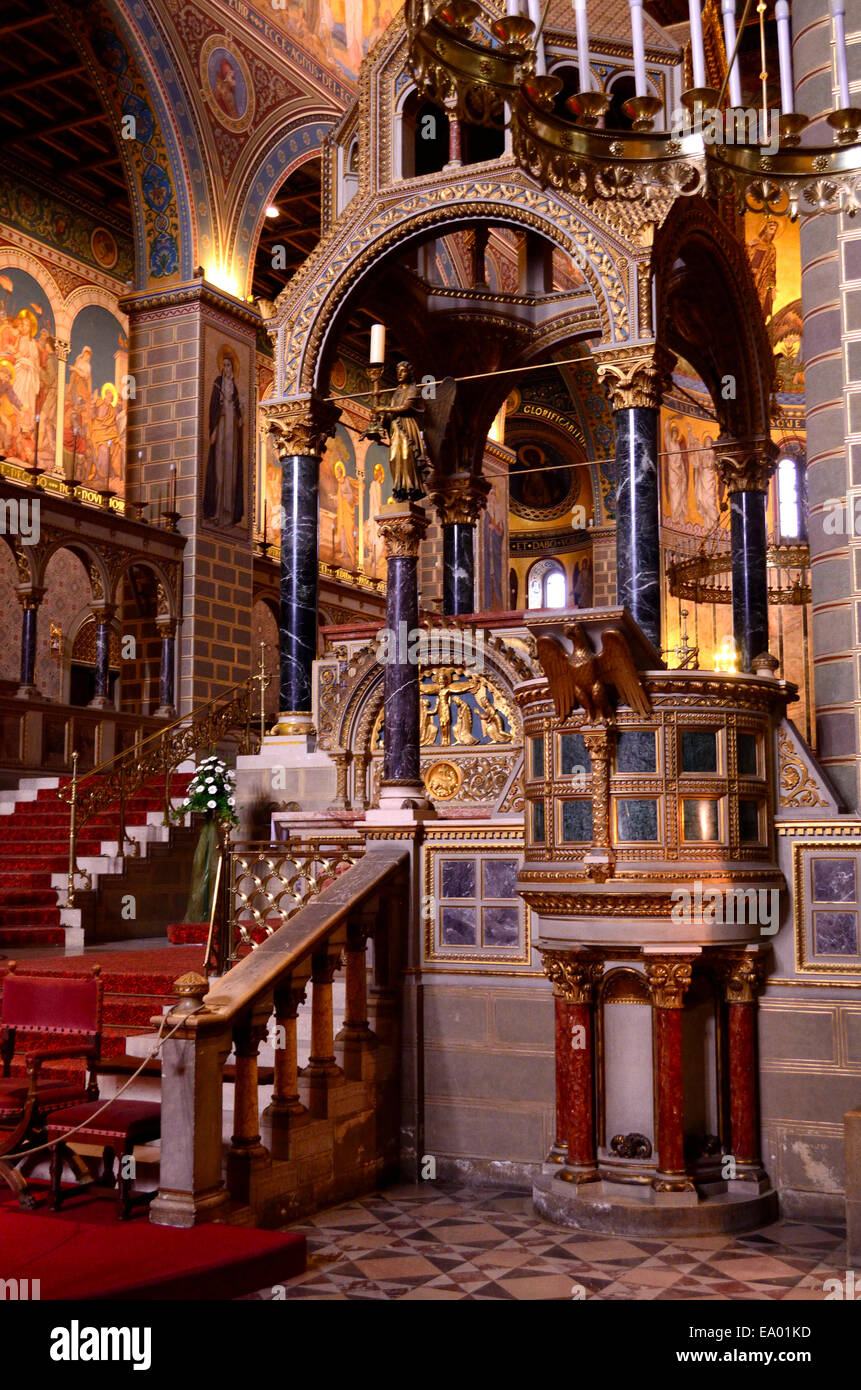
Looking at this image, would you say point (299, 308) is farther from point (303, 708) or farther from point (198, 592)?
point (198, 592)

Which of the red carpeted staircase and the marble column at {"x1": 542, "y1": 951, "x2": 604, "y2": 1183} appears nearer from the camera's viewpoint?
the marble column at {"x1": 542, "y1": 951, "x2": 604, "y2": 1183}

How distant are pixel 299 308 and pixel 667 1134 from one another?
8.34 m

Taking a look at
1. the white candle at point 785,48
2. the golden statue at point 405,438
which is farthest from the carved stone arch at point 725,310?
the white candle at point 785,48

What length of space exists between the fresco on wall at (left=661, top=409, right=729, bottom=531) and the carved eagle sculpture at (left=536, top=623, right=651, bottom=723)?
17418 mm

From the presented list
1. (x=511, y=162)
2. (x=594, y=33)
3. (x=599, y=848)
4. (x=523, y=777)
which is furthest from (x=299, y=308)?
(x=599, y=848)

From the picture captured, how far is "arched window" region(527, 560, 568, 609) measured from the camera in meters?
28.9

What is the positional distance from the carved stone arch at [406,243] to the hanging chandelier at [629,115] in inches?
228

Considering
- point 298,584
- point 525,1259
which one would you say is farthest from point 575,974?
point 298,584

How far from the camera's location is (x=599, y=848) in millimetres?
6266

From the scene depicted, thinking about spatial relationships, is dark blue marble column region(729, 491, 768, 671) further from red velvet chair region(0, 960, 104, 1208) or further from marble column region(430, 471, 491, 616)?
red velvet chair region(0, 960, 104, 1208)

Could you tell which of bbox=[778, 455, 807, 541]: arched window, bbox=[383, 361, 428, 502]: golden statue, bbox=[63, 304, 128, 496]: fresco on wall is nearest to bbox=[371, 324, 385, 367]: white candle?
bbox=[383, 361, 428, 502]: golden statue

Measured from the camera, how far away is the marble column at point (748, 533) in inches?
439

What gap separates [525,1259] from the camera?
5.72 meters
